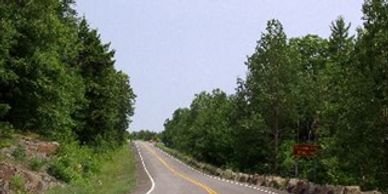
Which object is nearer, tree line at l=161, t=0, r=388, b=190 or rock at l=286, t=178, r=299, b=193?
tree line at l=161, t=0, r=388, b=190

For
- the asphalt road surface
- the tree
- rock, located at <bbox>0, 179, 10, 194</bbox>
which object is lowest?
rock, located at <bbox>0, 179, 10, 194</bbox>

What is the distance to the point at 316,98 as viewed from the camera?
68.4 meters

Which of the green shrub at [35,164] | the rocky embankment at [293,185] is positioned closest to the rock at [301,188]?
the rocky embankment at [293,185]

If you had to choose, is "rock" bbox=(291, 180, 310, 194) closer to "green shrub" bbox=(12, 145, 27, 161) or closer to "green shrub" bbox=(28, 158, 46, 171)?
"green shrub" bbox=(28, 158, 46, 171)

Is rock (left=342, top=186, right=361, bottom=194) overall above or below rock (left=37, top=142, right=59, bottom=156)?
below

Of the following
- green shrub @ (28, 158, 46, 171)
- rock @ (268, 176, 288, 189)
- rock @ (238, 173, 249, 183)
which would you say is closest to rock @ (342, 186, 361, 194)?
rock @ (268, 176, 288, 189)

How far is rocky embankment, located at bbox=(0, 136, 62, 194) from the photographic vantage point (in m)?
23.9

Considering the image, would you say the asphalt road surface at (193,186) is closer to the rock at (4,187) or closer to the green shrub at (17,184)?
the green shrub at (17,184)

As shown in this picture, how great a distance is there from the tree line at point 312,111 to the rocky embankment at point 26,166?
14842 mm

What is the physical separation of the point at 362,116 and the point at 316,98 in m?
37.5

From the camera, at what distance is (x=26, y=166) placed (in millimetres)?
28156

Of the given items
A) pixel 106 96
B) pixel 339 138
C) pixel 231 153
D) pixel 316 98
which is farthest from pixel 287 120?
pixel 339 138

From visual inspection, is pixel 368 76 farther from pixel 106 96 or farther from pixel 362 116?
pixel 106 96

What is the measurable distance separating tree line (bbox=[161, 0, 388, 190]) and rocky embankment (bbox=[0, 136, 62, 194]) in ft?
48.7
